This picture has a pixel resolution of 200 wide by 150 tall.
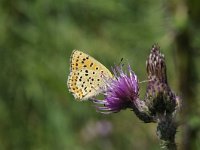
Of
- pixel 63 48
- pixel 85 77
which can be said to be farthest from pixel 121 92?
pixel 63 48

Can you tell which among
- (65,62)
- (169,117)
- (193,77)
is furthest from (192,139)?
(169,117)

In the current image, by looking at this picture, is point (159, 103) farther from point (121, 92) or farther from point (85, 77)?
point (85, 77)

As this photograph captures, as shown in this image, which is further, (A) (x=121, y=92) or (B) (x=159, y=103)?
(A) (x=121, y=92)

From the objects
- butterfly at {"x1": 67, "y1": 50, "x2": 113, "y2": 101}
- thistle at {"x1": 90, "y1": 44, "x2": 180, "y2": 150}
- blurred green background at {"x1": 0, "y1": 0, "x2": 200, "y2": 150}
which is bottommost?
thistle at {"x1": 90, "y1": 44, "x2": 180, "y2": 150}

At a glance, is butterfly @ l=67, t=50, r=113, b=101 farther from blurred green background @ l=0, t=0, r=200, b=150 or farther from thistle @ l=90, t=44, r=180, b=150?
blurred green background @ l=0, t=0, r=200, b=150

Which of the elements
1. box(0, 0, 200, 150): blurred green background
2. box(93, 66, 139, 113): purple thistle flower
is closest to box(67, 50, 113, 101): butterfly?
box(93, 66, 139, 113): purple thistle flower

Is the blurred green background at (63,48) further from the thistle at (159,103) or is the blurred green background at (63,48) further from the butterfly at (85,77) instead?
the thistle at (159,103)

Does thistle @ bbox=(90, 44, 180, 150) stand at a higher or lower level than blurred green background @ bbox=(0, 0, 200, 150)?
lower

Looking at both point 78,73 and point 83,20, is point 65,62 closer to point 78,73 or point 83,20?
point 83,20
